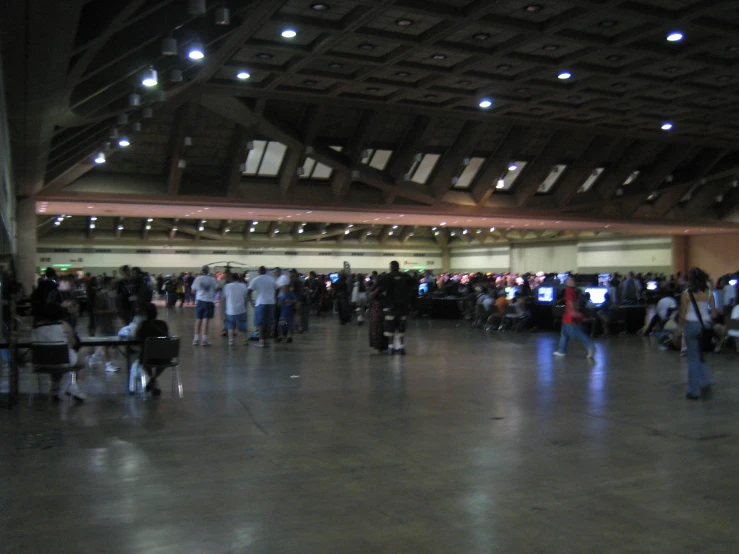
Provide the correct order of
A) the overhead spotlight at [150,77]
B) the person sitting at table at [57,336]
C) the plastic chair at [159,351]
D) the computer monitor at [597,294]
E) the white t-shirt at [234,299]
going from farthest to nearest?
the computer monitor at [597,294] < the white t-shirt at [234,299] < the overhead spotlight at [150,77] < the person sitting at table at [57,336] < the plastic chair at [159,351]

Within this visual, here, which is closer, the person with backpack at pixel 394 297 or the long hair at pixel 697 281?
the long hair at pixel 697 281

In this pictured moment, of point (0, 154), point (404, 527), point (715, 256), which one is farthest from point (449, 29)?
point (715, 256)

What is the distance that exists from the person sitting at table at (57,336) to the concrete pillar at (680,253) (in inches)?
1428

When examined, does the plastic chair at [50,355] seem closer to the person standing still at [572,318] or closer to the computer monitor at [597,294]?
the person standing still at [572,318]

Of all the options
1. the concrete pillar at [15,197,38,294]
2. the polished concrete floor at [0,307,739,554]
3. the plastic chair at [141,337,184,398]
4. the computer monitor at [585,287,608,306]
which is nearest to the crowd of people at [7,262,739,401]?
the computer monitor at [585,287,608,306]

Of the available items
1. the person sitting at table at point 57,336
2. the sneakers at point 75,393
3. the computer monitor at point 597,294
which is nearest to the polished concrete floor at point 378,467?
the sneakers at point 75,393

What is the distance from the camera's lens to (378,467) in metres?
5.50

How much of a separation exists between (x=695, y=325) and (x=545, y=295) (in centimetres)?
1181

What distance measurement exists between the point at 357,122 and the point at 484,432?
17.0m

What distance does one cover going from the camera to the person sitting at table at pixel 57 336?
8281 mm

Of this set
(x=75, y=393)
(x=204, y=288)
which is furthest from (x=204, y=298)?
(x=75, y=393)

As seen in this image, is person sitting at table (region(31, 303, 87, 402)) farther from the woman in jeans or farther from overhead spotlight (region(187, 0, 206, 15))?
the woman in jeans

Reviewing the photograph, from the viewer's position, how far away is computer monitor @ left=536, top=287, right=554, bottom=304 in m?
19.9

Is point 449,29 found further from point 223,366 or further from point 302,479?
point 302,479
